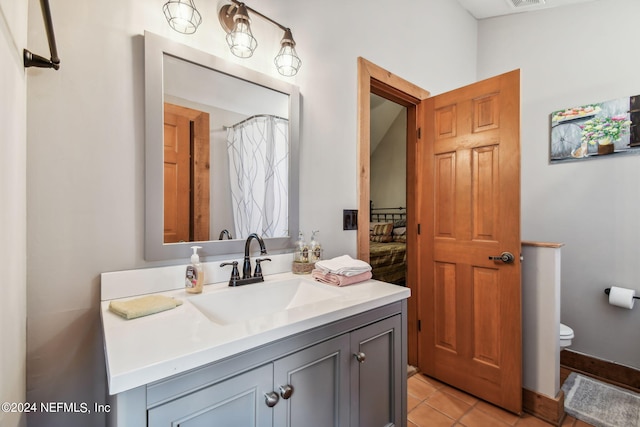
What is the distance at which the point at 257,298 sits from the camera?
3.83 ft

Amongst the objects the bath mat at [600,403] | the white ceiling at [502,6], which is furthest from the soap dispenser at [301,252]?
the white ceiling at [502,6]

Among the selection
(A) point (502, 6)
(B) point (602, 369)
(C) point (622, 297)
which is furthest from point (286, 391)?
(A) point (502, 6)

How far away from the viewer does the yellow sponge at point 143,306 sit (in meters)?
0.81

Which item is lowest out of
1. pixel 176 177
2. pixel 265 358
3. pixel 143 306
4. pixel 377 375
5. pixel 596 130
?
pixel 377 375

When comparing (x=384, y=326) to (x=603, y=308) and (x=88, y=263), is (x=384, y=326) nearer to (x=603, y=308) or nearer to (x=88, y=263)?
(x=88, y=263)

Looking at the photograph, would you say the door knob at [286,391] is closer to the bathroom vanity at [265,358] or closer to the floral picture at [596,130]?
the bathroom vanity at [265,358]

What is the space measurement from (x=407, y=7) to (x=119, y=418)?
266 cm

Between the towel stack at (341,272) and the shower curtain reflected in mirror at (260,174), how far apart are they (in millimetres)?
276

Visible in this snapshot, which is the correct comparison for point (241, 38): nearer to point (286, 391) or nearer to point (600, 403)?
point (286, 391)

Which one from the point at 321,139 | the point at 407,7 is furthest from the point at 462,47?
the point at 321,139

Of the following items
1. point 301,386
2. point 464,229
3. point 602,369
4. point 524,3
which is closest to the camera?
point 301,386

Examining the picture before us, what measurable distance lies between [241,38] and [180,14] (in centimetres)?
24

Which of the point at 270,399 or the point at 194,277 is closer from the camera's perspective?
the point at 270,399

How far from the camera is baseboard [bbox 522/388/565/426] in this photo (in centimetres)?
160
